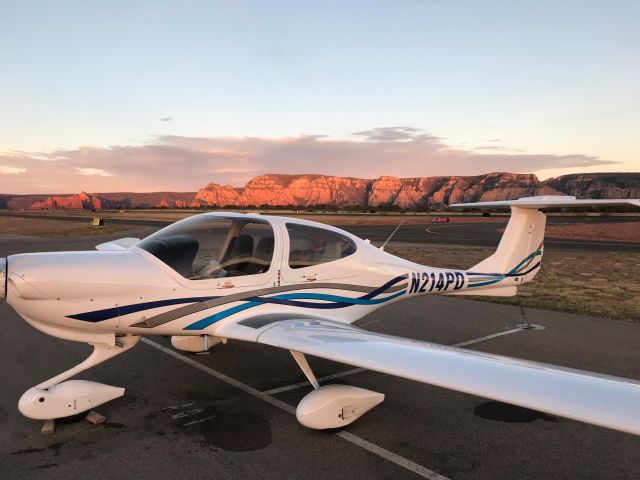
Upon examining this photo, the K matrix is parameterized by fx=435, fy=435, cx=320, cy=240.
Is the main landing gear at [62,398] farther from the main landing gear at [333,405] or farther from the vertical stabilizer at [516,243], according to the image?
the vertical stabilizer at [516,243]

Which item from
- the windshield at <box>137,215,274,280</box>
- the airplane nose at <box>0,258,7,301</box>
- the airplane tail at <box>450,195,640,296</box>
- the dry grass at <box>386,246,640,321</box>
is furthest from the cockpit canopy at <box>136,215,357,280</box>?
the dry grass at <box>386,246,640,321</box>

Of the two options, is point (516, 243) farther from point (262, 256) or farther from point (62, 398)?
point (62, 398)

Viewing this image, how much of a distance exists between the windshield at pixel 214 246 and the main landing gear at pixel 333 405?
142 centimetres

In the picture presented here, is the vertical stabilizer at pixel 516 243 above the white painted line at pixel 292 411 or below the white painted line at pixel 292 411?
above

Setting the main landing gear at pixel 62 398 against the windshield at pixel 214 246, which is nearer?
the main landing gear at pixel 62 398

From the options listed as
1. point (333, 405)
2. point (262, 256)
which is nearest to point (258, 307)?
point (262, 256)

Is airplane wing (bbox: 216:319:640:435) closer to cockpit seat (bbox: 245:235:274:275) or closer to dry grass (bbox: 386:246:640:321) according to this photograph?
cockpit seat (bbox: 245:235:274:275)

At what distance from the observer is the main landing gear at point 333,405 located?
4453 mm

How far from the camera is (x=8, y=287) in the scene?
179 inches

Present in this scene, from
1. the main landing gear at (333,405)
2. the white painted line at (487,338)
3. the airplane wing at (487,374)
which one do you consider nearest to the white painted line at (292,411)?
the main landing gear at (333,405)

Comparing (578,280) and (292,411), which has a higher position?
(578,280)

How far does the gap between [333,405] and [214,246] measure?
8.16 feet

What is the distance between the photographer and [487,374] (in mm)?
3354

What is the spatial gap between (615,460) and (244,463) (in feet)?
11.5
